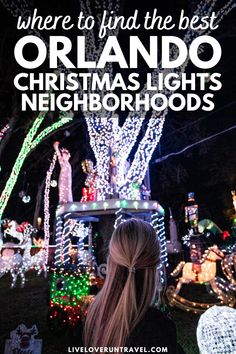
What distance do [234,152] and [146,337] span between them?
17349 millimetres

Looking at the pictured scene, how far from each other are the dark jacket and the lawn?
6.40 ft

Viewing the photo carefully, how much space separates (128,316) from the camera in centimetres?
163

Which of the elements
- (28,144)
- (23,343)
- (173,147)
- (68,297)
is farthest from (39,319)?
(173,147)

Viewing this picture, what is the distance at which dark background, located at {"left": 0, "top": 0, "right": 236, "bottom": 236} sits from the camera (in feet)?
35.7

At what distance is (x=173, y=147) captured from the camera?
19891 mm

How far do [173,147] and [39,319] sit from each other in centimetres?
1452

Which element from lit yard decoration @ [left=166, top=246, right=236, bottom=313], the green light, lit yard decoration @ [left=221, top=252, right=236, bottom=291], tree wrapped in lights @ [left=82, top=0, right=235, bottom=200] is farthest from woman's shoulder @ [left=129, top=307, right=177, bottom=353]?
tree wrapped in lights @ [left=82, top=0, right=235, bottom=200]

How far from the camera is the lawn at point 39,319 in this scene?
5.35m

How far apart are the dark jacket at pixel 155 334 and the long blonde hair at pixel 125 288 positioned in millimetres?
32

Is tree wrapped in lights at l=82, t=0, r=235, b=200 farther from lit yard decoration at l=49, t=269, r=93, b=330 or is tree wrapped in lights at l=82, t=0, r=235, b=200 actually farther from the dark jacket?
the dark jacket

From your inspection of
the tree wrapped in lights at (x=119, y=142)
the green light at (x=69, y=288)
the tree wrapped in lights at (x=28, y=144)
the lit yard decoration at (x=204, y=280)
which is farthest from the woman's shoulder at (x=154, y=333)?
the tree wrapped in lights at (x=28, y=144)

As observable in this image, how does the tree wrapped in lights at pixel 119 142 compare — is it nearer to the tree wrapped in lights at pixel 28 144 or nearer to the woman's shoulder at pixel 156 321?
the tree wrapped in lights at pixel 28 144

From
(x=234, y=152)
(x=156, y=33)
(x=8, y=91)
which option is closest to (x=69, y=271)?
(x=8, y=91)

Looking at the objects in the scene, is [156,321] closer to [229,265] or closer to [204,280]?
[204,280]
